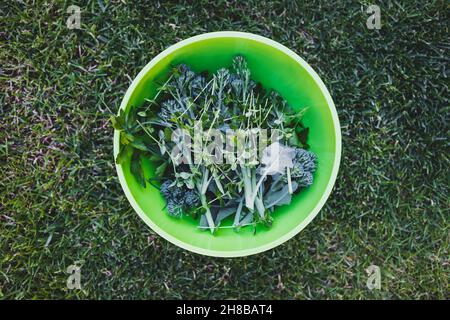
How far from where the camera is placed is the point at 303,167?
44.0 inches

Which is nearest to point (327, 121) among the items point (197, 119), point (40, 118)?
point (197, 119)

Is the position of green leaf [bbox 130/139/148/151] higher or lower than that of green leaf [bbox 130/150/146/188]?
higher

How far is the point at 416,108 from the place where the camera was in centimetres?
133

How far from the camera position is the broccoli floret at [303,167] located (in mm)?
1109

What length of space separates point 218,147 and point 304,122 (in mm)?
222

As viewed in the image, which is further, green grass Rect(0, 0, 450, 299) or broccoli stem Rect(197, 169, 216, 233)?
green grass Rect(0, 0, 450, 299)

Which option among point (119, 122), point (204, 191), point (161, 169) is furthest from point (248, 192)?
point (119, 122)

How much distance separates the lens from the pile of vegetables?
109 centimetres

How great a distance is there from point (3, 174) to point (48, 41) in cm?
37

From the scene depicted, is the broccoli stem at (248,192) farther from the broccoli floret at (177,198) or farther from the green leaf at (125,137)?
the green leaf at (125,137)

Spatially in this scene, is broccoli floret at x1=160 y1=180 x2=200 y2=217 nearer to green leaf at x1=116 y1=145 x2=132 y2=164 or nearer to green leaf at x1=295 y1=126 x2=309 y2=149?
green leaf at x1=116 y1=145 x2=132 y2=164

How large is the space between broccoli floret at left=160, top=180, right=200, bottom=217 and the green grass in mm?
211

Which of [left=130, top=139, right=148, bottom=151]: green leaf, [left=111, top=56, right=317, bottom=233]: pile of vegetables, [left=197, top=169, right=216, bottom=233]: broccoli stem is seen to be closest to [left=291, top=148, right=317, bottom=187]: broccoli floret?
[left=111, top=56, right=317, bottom=233]: pile of vegetables

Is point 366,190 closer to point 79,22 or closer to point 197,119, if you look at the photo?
point 197,119
